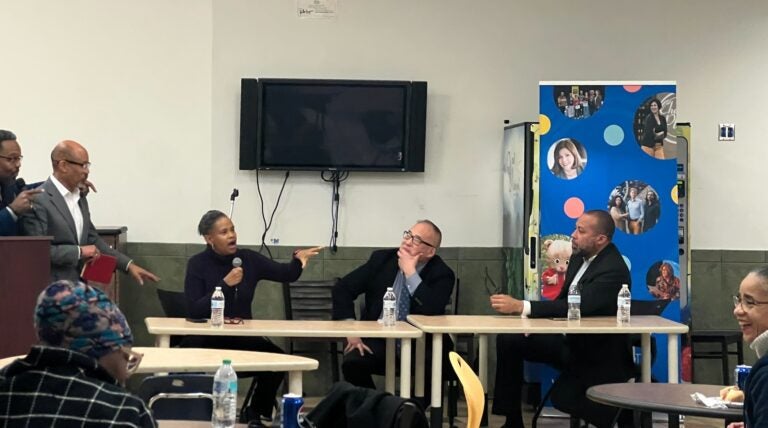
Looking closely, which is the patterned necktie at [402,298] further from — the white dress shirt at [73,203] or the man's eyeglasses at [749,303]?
the man's eyeglasses at [749,303]

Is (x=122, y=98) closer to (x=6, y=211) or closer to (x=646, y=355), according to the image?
(x=6, y=211)

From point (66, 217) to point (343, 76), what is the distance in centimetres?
278

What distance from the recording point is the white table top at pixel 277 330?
5562mm

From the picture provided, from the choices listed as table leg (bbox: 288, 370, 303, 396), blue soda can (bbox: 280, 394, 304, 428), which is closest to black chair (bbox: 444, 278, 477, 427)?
table leg (bbox: 288, 370, 303, 396)

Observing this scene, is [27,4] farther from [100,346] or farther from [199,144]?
[100,346]

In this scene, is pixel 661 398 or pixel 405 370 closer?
pixel 661 398

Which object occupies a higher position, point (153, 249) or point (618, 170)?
point (618, 170)

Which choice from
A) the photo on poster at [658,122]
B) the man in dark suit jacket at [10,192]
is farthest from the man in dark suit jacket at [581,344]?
the man in dark suit jacket at [10,192]

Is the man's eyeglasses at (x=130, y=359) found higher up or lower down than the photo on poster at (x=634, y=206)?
lower down

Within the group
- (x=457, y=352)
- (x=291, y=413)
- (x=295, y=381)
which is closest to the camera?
(x=291, y=413)

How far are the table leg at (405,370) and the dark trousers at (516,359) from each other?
931 mm

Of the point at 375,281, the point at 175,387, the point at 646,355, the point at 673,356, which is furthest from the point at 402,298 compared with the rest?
the point at 175,387

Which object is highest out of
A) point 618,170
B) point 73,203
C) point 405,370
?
point 618,170

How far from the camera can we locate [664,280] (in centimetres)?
734
